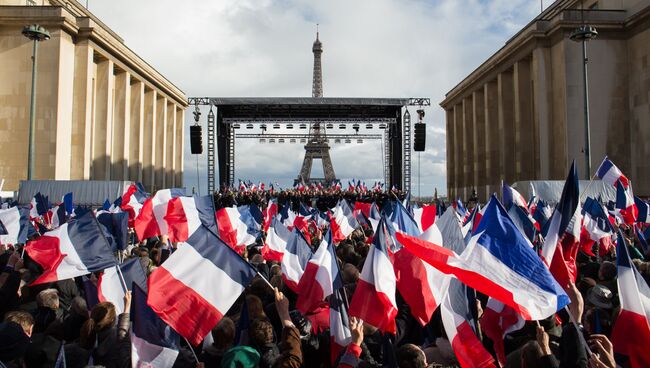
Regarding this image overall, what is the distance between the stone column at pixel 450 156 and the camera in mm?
57906

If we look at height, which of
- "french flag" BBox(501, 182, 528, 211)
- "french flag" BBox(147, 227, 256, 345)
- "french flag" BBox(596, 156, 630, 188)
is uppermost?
"french flag" BBox(596, 156, 630, 188)

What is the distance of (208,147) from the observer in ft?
123

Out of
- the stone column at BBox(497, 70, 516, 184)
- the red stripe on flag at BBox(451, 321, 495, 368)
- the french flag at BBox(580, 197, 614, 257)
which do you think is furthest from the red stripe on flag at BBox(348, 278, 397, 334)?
the stone column at BBox(497, 70, 516, 184)

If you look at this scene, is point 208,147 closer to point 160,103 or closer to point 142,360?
point 160,103

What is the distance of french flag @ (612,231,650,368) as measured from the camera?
3.68m

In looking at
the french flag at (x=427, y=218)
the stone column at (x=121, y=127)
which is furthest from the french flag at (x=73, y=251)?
the stone column at (x=121, y=127)

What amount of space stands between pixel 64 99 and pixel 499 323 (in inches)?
1320

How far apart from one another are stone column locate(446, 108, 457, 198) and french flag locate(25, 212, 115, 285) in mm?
53118

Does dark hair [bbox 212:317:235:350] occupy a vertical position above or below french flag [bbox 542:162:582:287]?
below

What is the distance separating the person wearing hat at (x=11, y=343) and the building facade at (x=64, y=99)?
100ft

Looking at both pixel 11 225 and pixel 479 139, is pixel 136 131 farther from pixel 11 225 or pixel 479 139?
pixel 11 225

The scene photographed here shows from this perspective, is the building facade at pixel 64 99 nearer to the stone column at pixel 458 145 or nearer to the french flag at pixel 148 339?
the french flag at pixel 148 339

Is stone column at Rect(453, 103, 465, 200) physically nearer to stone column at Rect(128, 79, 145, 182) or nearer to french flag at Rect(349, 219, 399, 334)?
stone column at Rect(128, 79, 145, 182)

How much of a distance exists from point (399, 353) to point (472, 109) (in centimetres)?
4966
